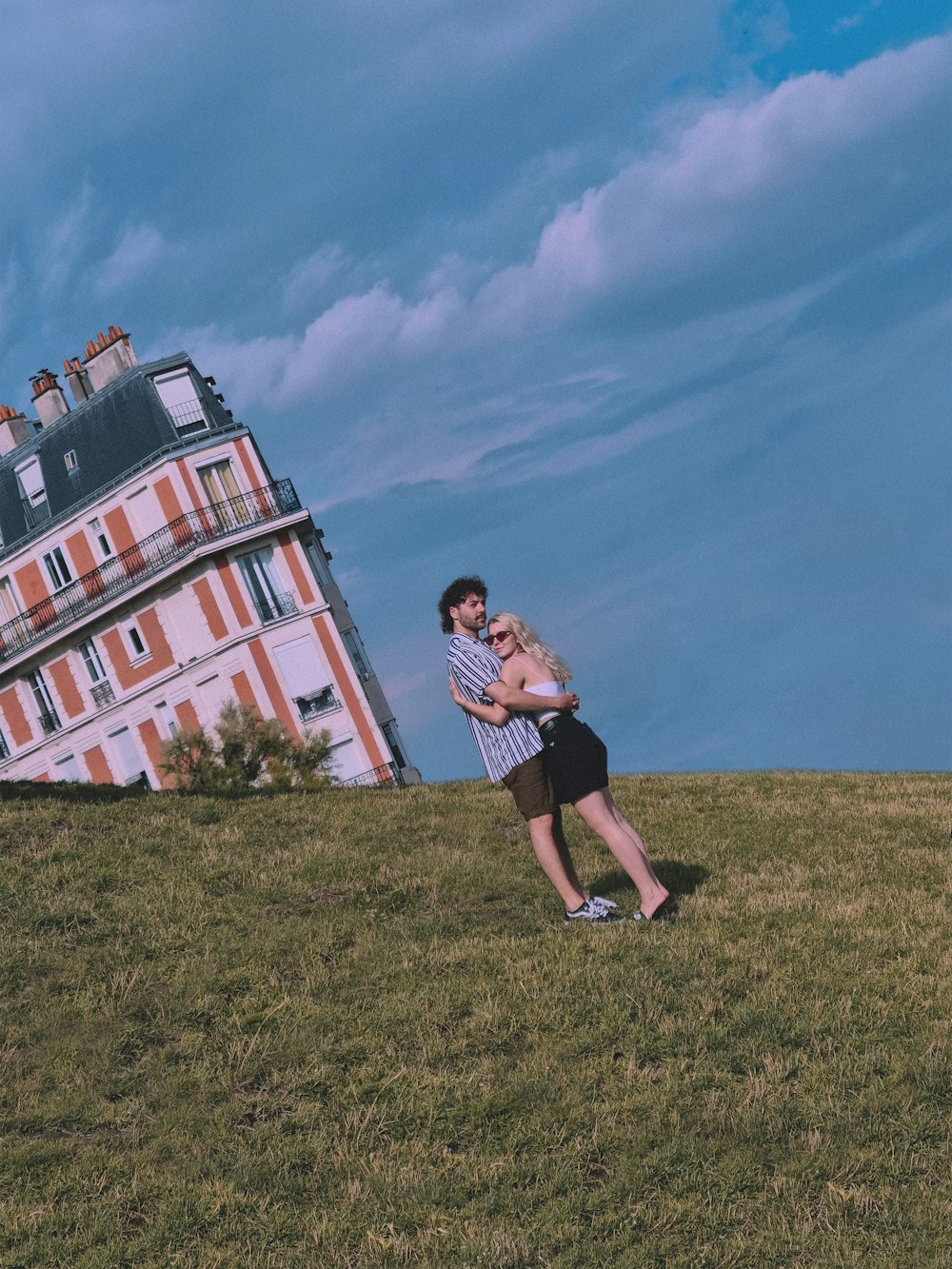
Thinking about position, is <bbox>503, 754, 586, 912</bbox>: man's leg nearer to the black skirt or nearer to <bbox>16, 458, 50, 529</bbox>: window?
the black skirt

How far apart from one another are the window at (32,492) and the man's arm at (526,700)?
47.4 metres

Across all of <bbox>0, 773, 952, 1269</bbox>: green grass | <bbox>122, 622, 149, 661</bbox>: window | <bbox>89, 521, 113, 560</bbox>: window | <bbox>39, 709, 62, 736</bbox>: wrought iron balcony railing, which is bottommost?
<bbox>0, 773, 952, 1269</bbox>: green grass

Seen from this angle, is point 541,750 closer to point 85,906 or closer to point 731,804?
point 85,906

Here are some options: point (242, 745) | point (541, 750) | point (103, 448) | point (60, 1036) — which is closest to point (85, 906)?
point (60, 1036)

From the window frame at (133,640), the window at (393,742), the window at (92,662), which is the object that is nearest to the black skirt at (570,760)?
the window at (393,742)

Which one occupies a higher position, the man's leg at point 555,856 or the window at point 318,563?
the window at point 318,563

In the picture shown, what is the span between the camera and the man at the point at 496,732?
9.93 m

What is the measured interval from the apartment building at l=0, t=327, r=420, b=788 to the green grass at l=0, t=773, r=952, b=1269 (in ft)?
119

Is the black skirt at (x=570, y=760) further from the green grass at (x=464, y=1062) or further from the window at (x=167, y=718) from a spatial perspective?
the window at (x=167, y=718)

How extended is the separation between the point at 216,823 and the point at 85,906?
362 cm

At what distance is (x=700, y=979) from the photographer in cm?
899

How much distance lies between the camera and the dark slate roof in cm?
4997

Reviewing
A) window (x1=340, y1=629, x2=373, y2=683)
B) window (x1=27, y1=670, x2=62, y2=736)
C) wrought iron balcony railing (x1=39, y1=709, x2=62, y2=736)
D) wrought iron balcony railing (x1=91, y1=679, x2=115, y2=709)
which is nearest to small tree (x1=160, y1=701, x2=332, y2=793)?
window (x1=340, y1=629, x2=373, y2=683)

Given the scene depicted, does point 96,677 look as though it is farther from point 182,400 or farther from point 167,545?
point 182,400
